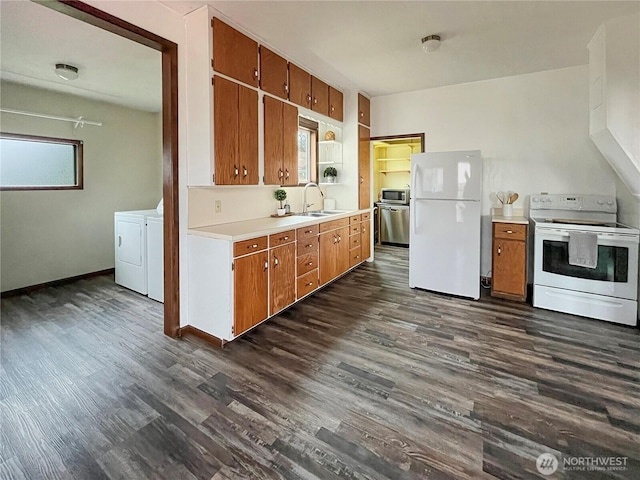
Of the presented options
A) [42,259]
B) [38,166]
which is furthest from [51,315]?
[38,166]

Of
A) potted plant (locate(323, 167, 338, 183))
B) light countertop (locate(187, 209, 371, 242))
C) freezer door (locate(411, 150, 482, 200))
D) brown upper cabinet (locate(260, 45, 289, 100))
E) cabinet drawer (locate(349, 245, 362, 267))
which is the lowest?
cabinet drawer (locate(349, 245, 362, 267))

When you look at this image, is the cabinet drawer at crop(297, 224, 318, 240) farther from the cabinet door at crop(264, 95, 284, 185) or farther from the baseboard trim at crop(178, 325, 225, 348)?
the baseboard trim at crop(178, 325, 225, 348)

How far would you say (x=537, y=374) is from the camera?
220cm

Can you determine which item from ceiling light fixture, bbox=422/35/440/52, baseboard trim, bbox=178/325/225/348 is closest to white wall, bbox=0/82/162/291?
baseboard trim, bbox=178/325/225/348

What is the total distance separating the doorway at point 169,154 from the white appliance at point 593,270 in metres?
3.46

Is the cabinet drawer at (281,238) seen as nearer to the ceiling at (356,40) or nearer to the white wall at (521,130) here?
the ceiling at (356,40)

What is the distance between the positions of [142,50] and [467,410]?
3925mm

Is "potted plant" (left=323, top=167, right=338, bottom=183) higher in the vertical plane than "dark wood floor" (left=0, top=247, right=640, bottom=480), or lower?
higher

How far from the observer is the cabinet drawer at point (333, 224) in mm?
3789

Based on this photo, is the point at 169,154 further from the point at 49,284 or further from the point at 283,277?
the point at 49,284

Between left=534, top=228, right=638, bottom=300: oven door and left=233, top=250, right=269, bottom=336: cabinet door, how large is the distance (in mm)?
2748

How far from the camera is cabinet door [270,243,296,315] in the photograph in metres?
3.00

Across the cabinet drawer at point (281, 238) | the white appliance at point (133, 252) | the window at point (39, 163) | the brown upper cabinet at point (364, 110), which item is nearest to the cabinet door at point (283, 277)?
the cabinet drawer at point (281, 238)

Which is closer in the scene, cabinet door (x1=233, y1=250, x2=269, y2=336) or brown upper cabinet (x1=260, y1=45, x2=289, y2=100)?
cabinet door (x1=233, y1=250, x2=269, y2=336)
